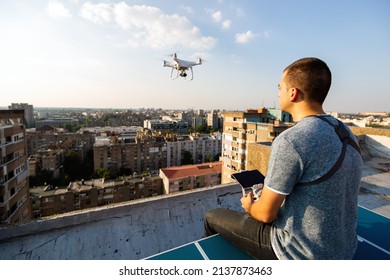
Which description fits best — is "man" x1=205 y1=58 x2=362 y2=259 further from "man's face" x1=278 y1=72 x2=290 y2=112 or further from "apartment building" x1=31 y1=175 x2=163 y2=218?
"apartment building" x1=31 y1=175 x2=163 y2=218

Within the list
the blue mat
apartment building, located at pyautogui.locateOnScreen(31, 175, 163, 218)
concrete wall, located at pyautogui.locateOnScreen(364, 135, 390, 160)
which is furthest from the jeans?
apartment building, located at pyautogui.locateOnScreen(31, 175, 163, 218)

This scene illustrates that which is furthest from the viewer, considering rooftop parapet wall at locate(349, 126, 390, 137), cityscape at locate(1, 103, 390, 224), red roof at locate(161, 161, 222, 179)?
red roof at locate(161, 161, 222, 179)

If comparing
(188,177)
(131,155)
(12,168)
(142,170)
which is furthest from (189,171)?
(12,168)

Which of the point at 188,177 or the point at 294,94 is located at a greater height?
the point at 294,94

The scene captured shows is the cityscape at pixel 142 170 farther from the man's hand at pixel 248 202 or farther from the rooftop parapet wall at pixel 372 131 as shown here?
the man's hand at pixel 248 202

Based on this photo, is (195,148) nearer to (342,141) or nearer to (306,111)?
(306,111)

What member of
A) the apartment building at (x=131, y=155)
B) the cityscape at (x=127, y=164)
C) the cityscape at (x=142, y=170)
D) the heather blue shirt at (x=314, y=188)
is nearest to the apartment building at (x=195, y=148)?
the cityscape at (x=127, y=164)
